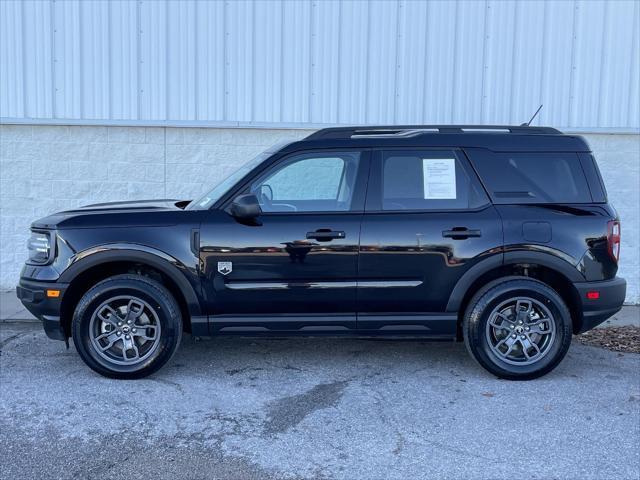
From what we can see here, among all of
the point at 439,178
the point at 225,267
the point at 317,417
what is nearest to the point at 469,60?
the point at 439,178

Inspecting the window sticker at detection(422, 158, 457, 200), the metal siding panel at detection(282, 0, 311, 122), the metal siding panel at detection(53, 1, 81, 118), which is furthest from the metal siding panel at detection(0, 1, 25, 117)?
the window sticker at detection(422, 158, 457, 200)

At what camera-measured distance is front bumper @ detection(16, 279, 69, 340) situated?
200 inches

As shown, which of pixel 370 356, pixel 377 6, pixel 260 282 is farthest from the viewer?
pixel 377 6

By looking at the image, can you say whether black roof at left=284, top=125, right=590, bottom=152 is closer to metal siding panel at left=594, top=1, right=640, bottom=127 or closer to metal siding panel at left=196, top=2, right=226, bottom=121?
metal siding panel at left=196, top=2, right=226, bottom=121

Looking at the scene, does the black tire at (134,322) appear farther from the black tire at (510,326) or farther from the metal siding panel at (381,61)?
the metal siding panel at (381,61)

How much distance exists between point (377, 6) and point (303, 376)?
5062mm

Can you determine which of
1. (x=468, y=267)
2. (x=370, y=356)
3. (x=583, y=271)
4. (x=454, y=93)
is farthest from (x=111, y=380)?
(x=454, y=93)

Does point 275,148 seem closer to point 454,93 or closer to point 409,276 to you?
point 409,276

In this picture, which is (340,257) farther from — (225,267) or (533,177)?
(533,177)

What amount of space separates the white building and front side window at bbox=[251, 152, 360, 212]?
3.16 m

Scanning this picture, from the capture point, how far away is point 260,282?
5094 mm

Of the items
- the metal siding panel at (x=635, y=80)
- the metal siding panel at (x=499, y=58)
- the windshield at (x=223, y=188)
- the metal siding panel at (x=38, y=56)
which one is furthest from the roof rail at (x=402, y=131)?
the metal siding panel at (x=38, y=56)

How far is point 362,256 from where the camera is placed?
16.7 ft

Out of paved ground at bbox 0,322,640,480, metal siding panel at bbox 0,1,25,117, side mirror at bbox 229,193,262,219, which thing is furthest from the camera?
metal siding panel at bbox 0,1,25,117
